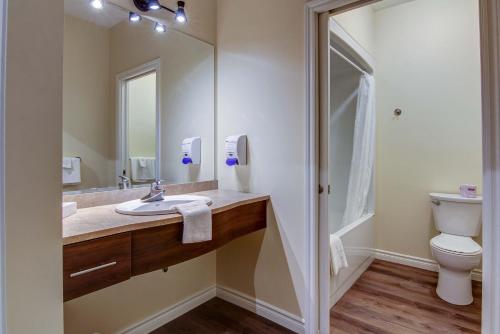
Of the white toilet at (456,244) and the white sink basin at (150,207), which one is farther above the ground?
the white sink basin at (150,207)

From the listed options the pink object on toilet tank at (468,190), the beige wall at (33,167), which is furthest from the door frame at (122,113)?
the pink object on toilet tank at (468,190)

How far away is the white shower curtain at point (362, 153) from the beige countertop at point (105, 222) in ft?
4.81

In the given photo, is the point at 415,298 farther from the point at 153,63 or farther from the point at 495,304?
the point at 153,63

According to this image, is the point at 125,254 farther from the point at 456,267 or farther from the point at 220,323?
the point at 456,267

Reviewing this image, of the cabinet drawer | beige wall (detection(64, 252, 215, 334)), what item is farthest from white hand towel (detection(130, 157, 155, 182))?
the cabinet drawer

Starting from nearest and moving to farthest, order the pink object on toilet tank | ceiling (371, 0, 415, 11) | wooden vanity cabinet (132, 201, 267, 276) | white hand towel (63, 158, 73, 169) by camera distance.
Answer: wooden vanity cabinet (132, 201, 267, 276) < white hand towel (63, 158, 73, 169) < the pink object on toilet tank < ceiling (371, 0, 415, 11)

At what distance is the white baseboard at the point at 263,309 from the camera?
1.80 m

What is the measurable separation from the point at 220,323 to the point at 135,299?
585 millimetres

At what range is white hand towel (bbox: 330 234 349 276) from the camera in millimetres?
1929

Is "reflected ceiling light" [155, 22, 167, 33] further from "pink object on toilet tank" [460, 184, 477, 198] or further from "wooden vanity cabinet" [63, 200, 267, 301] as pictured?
"pink object on toilet tank" [460, 184, 477, 198]

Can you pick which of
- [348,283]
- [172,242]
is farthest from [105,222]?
[348,283]

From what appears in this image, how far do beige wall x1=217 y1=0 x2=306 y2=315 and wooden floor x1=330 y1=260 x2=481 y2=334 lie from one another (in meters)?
0.45

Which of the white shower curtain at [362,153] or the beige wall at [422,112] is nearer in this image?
the beige wall at [422,112]

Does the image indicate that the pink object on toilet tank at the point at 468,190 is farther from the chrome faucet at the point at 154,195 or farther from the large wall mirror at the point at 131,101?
the chrome faucet at the point at 154,195
